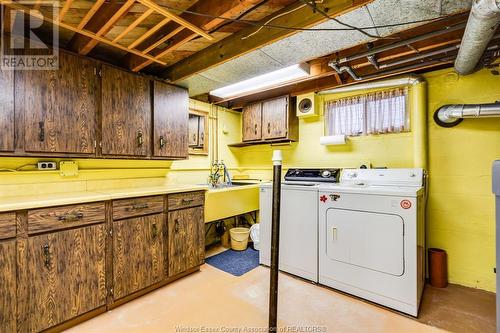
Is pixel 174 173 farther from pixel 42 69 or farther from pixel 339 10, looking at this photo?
pixel 339 10

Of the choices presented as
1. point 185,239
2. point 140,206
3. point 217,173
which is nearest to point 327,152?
point 217,173

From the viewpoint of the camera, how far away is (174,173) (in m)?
3.37

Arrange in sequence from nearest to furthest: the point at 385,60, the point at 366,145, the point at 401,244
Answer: the point at 401,244
the point at 385,60
the point at 366,145

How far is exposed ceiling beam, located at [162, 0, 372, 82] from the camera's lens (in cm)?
160

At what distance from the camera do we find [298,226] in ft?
9.14

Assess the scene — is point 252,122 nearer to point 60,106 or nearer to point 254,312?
point 60,106

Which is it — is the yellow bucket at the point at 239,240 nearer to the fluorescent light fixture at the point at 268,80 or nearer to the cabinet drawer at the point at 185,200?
the cabinet drawer at the point at 185,200

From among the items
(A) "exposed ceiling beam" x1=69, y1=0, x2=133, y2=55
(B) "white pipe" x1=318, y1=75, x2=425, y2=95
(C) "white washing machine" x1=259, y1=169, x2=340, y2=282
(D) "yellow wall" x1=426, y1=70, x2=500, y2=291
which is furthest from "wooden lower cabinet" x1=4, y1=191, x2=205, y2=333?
(D) "yellow wall" x1=426, y1=70, x2=500, y2=291

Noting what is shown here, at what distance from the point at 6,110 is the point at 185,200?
1.61m

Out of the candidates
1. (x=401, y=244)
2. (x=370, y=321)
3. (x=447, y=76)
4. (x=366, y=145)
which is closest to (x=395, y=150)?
(x=366, y=145)

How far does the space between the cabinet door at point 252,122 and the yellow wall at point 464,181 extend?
218 centimetres

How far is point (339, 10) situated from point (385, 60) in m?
1.24

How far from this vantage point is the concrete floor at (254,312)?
1929mm

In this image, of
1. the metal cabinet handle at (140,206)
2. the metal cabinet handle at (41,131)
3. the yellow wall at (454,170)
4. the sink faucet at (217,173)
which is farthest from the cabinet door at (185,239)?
the metal cabinet handle at (41,131)
